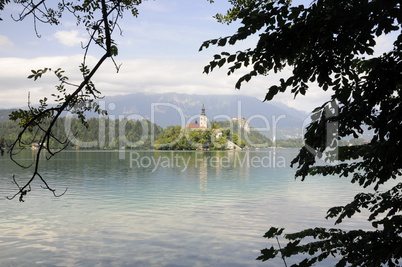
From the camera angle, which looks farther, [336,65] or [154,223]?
[154,223]

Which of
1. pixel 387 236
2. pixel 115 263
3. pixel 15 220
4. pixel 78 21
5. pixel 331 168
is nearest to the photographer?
pixel 387 236

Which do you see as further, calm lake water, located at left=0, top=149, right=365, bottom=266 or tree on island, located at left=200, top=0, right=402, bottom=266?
calm lake water, located at left=0, top=149, right=365, bottom=266

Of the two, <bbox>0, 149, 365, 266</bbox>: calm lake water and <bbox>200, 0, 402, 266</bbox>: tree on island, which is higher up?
<bbox>200, 0, 402, 266</bbox>: tree on island

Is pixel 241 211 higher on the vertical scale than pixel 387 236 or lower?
lower

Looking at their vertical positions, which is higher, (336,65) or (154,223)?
(336,65)

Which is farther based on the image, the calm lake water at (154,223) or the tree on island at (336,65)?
the calm lake water at (154,223)

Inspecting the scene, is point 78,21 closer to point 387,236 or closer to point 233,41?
point 233,41

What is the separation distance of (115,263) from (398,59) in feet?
40.3

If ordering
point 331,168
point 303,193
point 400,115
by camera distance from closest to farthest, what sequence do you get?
point 400,115
point 331,168
point 303,193

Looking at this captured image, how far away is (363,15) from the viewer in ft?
11.0

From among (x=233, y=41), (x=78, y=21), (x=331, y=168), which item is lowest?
(x=331, y=168)

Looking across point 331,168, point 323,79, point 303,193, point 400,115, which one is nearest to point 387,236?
point 400,115

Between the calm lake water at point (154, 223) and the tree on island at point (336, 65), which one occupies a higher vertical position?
the tree on island at point (336, 65)

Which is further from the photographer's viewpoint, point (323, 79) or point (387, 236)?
point (387, 236)
